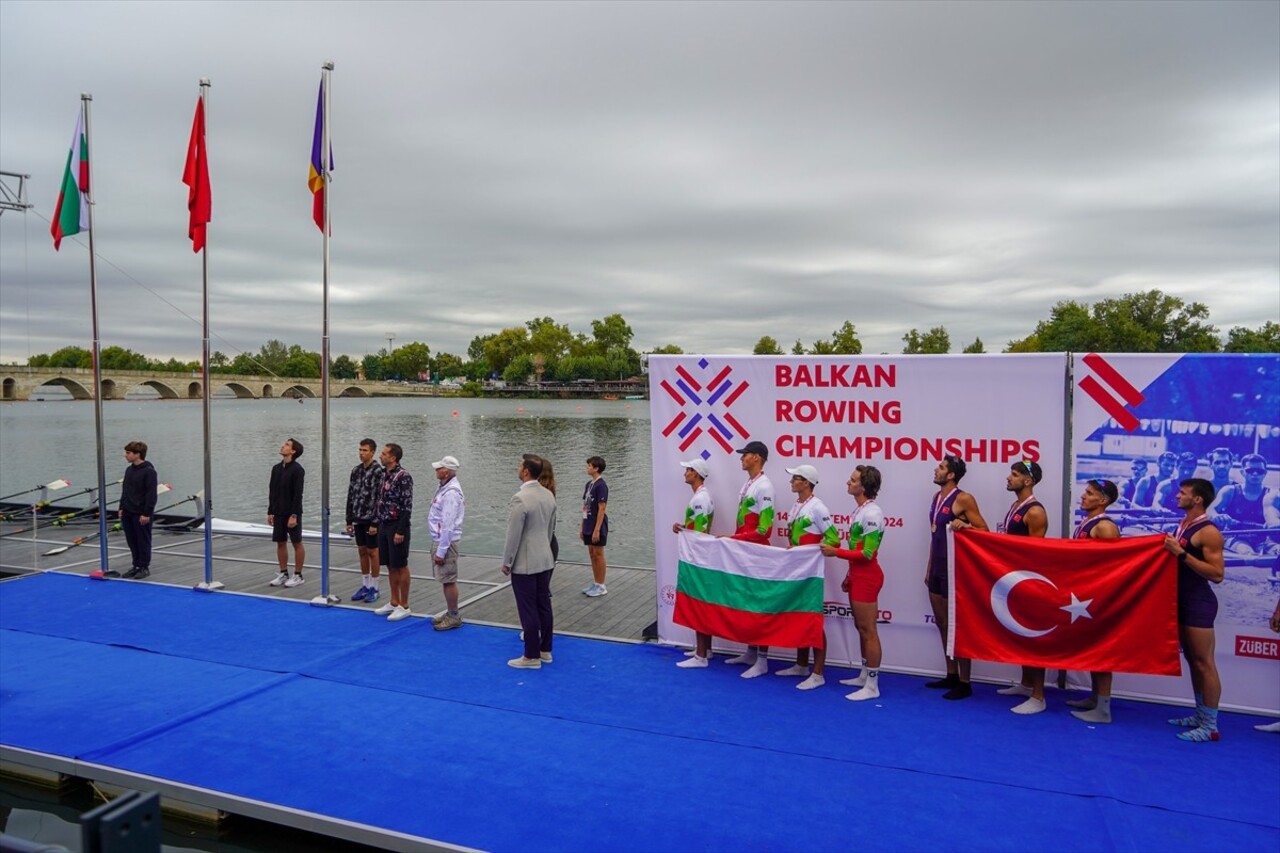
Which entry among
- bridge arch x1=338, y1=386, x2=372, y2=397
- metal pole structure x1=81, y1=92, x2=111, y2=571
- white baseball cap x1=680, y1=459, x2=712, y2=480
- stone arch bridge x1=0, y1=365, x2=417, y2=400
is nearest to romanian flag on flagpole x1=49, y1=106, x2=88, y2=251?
metal pole structure x1=81, y1=92, x2=111, y2=571

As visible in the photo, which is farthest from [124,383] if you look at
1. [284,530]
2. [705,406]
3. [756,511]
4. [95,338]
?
[756,511]

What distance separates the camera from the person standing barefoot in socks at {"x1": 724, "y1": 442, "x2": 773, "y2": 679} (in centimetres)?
736

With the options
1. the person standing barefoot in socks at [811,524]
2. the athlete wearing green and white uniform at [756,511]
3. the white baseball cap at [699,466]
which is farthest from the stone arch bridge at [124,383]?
the person standing barefoot in socks at [811,524]

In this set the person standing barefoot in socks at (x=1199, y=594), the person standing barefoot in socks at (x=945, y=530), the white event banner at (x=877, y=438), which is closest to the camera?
the person standing barefoot in socks at (x=1199, y=594)

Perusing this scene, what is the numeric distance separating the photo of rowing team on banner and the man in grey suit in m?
1.35

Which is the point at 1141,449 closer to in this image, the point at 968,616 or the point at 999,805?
the point at 968,616

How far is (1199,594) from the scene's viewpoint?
5867 mm

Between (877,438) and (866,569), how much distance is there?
1.30 metres

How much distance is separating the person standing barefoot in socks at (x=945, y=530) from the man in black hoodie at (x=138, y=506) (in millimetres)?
10471

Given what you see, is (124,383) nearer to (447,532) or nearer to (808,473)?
(447,532)

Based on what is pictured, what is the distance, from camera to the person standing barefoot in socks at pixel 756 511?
736cm

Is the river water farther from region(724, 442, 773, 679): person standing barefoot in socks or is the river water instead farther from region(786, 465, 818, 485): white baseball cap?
region(786, 465, 818, 485): white baseball cap

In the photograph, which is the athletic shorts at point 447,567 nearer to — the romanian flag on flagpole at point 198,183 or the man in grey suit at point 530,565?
the man in grey suit at point 530,565

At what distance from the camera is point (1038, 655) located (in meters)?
6.39
